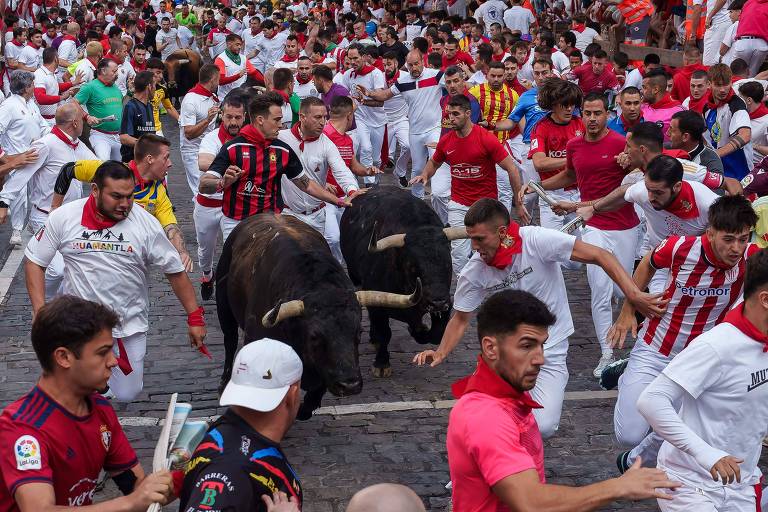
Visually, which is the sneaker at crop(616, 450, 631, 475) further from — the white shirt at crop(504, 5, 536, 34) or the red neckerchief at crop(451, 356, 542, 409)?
the white shirt at crop(504, 5, 536, 34)

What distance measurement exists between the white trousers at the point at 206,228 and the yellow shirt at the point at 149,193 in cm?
157

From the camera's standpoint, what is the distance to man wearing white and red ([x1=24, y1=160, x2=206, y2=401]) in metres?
7.43

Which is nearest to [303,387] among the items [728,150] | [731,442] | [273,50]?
[731,442]

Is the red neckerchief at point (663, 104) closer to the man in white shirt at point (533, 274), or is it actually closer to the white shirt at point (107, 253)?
the man in white shirt at point (533, 274)

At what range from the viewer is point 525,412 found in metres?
4.31

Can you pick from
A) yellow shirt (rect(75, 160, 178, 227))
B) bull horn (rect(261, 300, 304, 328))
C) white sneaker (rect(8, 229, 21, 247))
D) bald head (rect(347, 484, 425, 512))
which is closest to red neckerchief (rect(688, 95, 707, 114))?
yellow shirt (rect(75, 160, 178, 227))

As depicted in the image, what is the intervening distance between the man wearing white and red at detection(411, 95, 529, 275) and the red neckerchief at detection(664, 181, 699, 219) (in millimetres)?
3160

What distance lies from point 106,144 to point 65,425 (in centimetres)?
1203

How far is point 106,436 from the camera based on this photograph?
15.2 ft

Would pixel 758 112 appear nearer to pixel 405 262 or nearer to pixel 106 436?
pixel 405 262

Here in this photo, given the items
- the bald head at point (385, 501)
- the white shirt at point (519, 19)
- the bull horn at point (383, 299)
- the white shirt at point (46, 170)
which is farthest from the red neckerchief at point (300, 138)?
the white shirt at point (519, 19)

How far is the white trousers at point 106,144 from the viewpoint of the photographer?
51.4ft

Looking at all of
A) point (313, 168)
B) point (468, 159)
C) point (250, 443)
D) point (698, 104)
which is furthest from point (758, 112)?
point (250, 443)

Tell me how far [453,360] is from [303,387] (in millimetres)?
2513
